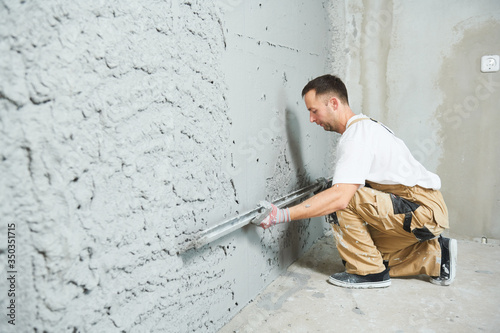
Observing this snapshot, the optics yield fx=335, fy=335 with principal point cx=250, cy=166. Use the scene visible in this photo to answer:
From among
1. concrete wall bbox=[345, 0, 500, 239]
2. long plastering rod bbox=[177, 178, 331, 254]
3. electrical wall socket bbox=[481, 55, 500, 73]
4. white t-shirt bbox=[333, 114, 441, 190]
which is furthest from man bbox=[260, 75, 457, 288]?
electrical wall socket bbox=[481, 55, 500, 73]

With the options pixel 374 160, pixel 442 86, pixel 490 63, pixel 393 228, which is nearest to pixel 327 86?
pixel 374 160

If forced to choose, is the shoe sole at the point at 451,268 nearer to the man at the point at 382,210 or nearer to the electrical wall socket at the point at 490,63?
the man at the point at 382,210

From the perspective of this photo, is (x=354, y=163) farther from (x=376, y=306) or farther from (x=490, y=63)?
(x=490, y=63)

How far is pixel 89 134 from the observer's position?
29.3 inches

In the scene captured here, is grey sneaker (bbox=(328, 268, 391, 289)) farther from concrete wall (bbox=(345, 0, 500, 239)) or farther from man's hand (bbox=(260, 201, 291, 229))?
concrete wall (bbox=(345, 0, 500, 239))

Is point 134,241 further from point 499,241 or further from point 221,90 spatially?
point 499,241

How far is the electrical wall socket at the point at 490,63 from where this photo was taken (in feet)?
6.76

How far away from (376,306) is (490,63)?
1.69m

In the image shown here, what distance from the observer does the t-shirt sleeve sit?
1.38 meters

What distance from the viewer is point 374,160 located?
4.93ft

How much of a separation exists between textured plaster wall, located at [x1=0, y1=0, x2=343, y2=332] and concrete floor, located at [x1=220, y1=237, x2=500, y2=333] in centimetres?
12

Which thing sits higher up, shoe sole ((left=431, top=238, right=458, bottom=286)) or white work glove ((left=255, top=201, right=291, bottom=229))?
white work glove ((left=255, top=201, right=291, bottom=229))

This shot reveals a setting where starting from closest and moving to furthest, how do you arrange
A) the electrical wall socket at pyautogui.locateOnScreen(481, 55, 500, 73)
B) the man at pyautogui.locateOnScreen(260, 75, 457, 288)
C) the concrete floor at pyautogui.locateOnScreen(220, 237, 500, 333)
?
the concrete floor at pyautogui.locateOnScreen(220, 237, 500, 333) → the man at pyautogui.locateOnScreen(260, 75, 457, 288) → the electrical wall socket at pyautogui.locateOnScreen(481, 55, 500, 73)

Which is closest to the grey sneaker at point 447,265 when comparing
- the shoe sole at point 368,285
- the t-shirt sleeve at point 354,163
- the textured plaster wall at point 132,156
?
the shoe sole at point 368,285
